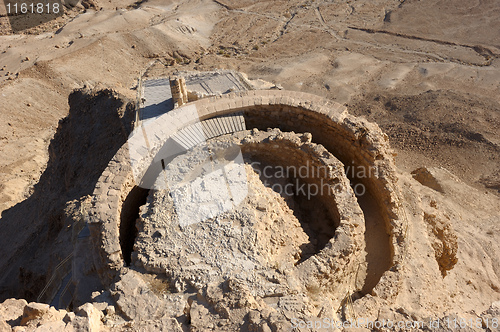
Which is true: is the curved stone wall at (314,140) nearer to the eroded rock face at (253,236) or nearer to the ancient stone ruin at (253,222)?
the ancient stone ruin at (253,222)

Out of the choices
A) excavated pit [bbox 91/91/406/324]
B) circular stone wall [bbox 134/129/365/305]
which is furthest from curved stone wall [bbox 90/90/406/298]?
circular stone wall [bbox 134/129/365/305]

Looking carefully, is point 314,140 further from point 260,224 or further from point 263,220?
point 260,224

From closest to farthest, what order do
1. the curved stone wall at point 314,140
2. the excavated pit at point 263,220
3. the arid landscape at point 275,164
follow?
the arid landscape at point 275,164
the excavated pit at point 263,220
the curved stone wall at point 314,140

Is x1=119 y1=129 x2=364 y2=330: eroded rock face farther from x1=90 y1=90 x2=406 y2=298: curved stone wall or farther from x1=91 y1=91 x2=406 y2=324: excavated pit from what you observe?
x1=90 y1=90 x2=406 y2=298: curved stone wall

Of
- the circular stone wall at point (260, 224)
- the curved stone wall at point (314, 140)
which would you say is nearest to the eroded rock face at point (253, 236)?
the circular stone wall at point (260, 224)

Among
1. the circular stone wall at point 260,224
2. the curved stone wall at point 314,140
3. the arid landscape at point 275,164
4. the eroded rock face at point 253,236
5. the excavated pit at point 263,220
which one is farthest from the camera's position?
the curved stone wall at point 314,140

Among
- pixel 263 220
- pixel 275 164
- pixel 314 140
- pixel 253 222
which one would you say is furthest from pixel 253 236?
pixel 314 140
